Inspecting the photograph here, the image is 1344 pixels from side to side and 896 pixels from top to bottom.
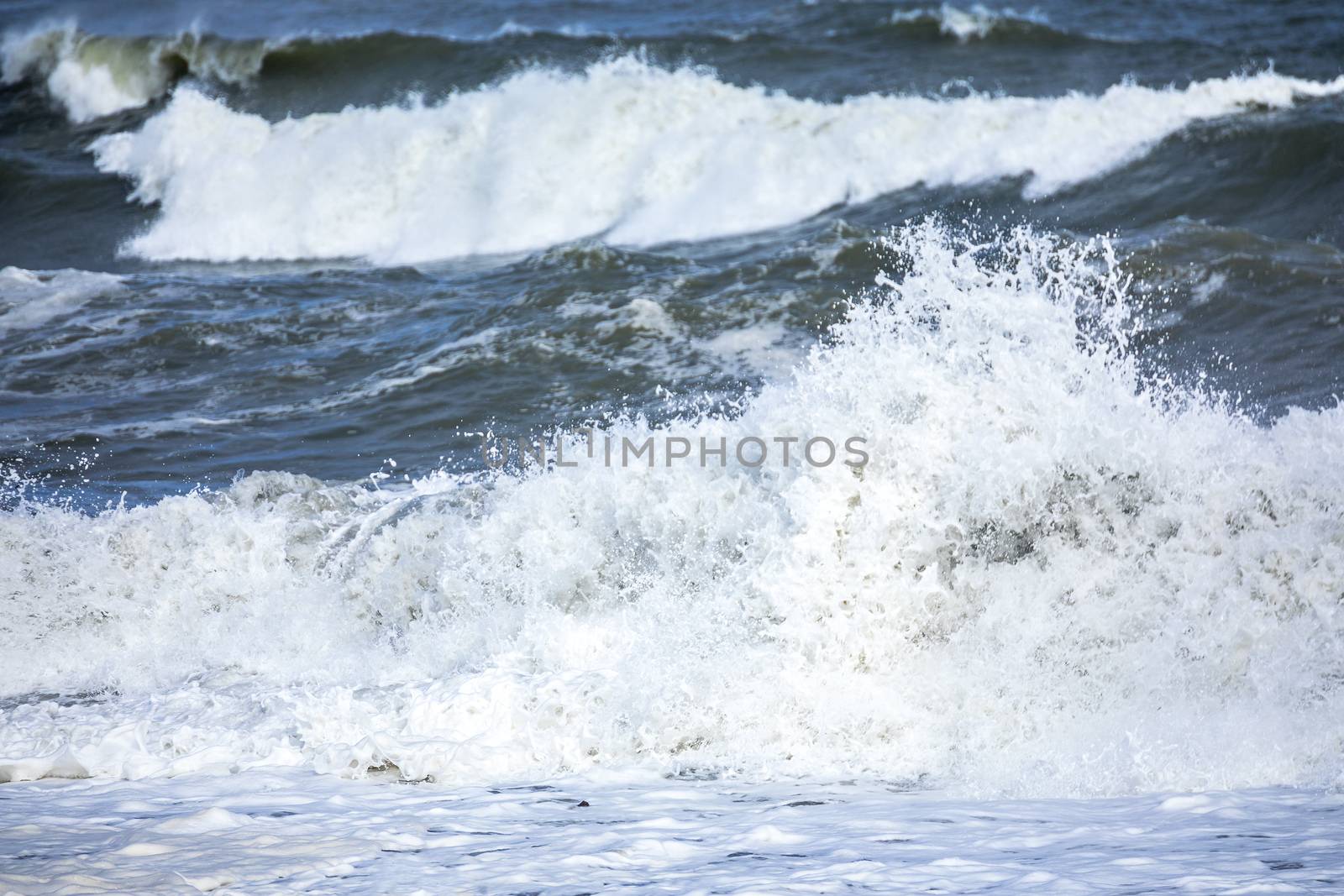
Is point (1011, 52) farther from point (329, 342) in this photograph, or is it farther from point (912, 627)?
point (912, 627)

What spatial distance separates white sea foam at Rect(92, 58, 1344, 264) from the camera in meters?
12.8

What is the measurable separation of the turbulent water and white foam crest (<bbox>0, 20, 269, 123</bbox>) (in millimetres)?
5973

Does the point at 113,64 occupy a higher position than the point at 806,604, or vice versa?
the point at 113,64

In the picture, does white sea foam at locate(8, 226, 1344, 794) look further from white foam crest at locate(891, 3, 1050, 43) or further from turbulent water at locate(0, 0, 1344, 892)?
white foam crest at locate(891, 3, 1050, 43)

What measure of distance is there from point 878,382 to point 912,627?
133 cm

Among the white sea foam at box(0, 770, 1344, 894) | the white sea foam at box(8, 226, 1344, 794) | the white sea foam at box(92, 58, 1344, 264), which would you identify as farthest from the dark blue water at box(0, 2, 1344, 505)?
the white sea foam at box(0, 770, 1344, 894)

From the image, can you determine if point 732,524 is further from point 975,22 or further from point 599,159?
point 975,22

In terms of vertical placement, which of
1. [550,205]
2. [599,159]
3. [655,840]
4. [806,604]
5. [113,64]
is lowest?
[655,840]

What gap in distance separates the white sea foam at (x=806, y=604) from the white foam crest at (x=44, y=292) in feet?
15.9

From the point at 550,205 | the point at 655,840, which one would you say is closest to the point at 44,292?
the point at 550,205

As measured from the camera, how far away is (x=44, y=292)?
12.0 metres

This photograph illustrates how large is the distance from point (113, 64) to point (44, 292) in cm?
855

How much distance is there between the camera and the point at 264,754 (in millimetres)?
4785

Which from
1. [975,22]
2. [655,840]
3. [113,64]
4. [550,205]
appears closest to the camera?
[655,840]
